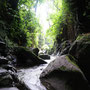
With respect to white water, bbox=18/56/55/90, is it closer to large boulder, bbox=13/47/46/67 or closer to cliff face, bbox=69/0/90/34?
large boulder, bbox=13/47/46/67

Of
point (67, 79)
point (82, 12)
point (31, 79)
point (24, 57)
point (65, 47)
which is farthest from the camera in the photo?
point (65, 47)

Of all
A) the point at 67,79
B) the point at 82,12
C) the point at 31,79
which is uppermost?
the point at 82,12

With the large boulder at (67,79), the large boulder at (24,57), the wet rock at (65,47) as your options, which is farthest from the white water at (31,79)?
the wet rock at (65,47)

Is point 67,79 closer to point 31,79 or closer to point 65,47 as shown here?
point 31,79

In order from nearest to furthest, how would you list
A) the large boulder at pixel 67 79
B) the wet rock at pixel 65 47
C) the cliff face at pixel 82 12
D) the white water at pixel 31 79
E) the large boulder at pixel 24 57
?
the large boulder at pixel 67 79 → the white water at pixel 31 79 → the large boulder at pixel 24 57 → the cliff face at pixel 82 12 → the wet rock at pixel 65 47

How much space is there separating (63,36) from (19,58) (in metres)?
8.46

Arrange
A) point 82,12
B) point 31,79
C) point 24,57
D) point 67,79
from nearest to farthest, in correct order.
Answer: point 67,79 < point 31,79 < point 24,57 < point 82,12

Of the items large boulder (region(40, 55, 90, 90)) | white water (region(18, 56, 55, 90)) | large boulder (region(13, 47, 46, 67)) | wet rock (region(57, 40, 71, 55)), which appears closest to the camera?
large boulder (region(40, 55, 90, 90))

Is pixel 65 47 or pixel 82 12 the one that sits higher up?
pixel 82 12

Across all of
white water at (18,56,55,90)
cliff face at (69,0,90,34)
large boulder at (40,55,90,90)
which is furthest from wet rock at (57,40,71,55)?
large boulder at (40,55,90,90)

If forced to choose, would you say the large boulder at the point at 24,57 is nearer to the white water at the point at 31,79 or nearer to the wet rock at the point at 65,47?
the white water at the point at 31,79

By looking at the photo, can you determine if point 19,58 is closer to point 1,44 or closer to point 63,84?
point 1,44

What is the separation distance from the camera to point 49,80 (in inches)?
108

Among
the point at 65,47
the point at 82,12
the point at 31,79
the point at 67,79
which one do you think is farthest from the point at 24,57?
the point at 65,47
